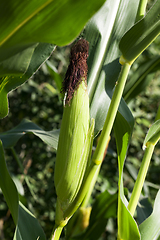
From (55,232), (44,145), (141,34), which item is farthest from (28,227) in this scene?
(44,145)

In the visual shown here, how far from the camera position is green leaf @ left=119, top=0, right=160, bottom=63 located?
1.13 ft

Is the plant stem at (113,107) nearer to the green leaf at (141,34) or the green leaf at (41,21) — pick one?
the green leaf at (141,34)

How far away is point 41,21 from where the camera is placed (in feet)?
0.83

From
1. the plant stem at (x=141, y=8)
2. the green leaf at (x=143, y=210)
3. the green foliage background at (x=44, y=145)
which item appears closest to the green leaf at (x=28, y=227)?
the green leaf at (x=143, y=210)

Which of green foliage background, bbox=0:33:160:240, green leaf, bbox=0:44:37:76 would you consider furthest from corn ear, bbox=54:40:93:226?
green foliage background, bbox=0:33:160:240

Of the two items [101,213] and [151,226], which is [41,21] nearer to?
[151,226]

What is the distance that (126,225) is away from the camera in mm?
435

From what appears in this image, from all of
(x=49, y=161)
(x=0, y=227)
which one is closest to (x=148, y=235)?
(x=49, y=161)

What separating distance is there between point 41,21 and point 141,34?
0.58 feet

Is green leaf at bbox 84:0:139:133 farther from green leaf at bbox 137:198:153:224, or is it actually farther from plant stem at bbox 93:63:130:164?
green leaf at bbox 137:198:153:224

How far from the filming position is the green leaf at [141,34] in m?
0.34

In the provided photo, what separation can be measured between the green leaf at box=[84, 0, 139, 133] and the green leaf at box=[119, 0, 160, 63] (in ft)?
0.35

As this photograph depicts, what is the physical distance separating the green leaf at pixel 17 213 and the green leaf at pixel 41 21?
0.22 meters

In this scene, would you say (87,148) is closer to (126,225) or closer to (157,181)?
(126,225)
